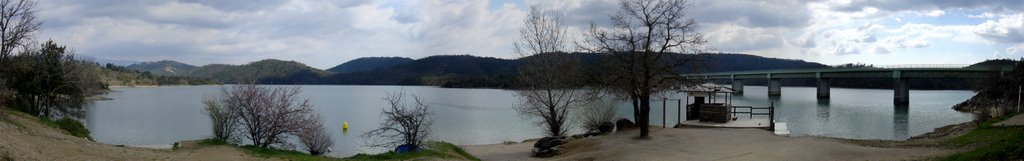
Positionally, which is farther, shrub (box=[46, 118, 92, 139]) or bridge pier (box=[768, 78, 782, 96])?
bridge pier (box=[768, 78, 782, 96])

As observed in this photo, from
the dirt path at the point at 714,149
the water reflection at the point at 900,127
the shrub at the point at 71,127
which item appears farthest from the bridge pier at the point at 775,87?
the shrub at the point at 71,127

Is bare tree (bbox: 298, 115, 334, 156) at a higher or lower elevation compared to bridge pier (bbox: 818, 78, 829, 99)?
lower

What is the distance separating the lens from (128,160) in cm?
1725

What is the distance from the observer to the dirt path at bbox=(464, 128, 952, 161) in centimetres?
2025

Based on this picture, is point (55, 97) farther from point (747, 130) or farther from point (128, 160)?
point (747, 130)

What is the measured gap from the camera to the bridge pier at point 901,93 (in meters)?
89.9

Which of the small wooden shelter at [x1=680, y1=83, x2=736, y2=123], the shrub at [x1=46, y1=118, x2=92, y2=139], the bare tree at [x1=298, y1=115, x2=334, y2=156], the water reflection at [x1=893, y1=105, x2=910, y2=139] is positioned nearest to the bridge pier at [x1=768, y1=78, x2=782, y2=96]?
the water reflection at [x1=893, y1=105, x2=910, y2=139]

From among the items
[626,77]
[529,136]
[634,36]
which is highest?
[634,36]

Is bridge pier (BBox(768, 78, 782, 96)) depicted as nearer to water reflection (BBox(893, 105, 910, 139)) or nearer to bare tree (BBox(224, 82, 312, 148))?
water reflection (BBox(893, 105, 910, 139))

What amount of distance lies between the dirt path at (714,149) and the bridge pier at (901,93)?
7300 cm

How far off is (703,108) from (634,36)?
Answer: 8.28 meters


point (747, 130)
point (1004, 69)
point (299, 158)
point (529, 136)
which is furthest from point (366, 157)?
point (1004, 69)

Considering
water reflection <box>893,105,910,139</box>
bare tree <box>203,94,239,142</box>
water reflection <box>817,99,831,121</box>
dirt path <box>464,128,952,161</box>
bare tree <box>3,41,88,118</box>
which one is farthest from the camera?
water reflection <box>817,99,831,121</box>

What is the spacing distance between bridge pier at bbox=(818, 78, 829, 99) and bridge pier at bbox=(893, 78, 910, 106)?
13.9 meters
